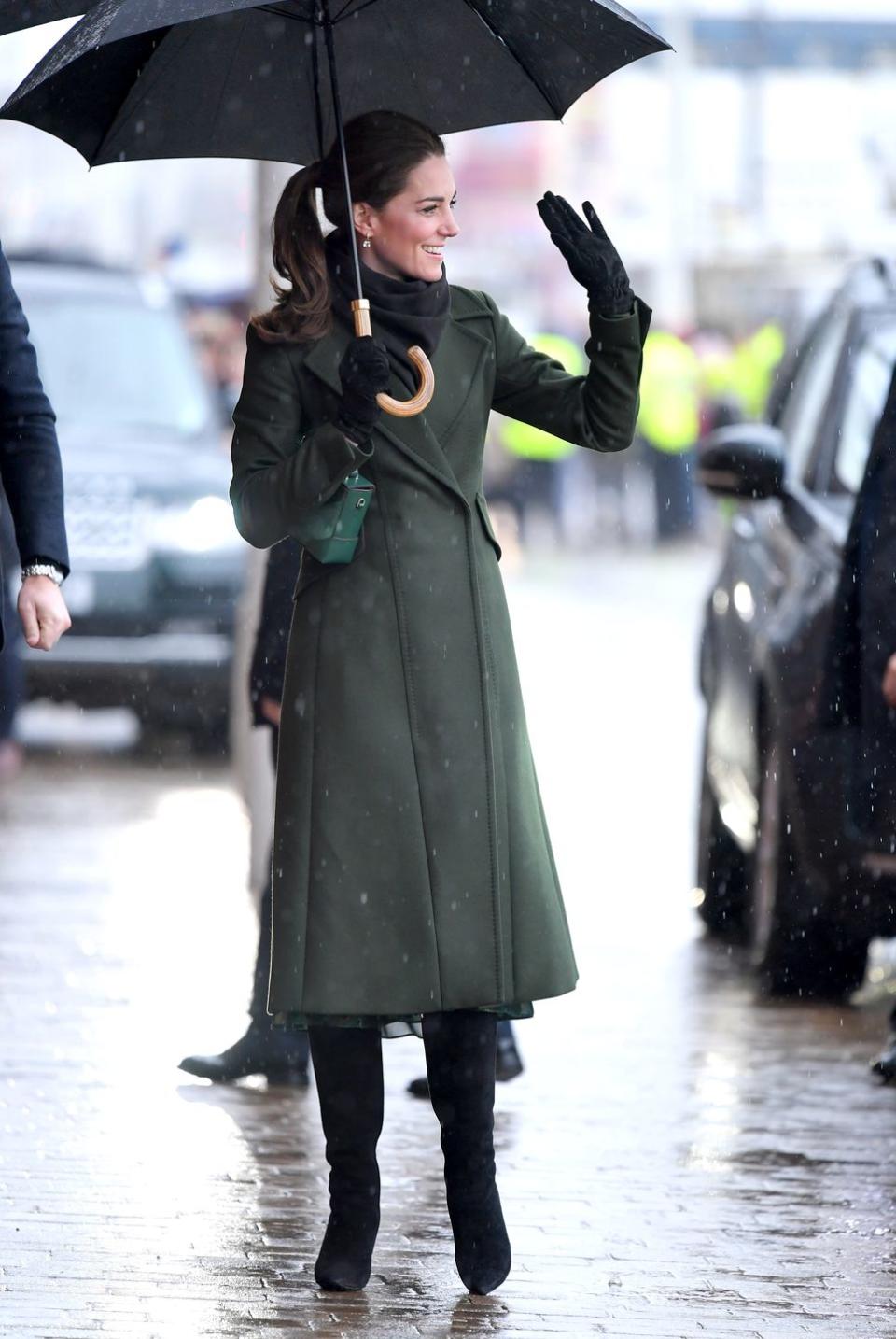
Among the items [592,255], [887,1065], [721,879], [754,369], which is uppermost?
[592,255]

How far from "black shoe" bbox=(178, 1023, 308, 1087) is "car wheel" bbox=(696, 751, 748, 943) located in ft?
8.01

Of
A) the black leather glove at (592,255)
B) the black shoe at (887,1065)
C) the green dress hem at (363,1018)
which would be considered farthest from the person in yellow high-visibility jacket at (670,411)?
the green dress hem at (363,1018)

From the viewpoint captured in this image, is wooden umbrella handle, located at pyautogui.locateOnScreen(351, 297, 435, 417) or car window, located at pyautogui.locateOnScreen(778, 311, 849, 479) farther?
car window, located at pyautogui.locateOnScreen(778, 311, 849, 479)

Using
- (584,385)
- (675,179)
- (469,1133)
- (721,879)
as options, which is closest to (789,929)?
(721,879)

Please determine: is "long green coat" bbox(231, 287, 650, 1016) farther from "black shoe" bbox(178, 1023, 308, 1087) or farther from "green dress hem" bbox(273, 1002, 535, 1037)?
"black shoe" bbox(178, 1023, 308, 1087)

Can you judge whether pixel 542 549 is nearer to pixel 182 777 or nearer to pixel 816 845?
pixel 182 777

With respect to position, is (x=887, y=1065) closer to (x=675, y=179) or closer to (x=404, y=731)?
(x=404, y=731)

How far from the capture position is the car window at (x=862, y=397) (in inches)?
291

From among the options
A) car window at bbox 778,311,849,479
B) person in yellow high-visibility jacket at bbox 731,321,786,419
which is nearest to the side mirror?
car window at bbox 778,311,849,479

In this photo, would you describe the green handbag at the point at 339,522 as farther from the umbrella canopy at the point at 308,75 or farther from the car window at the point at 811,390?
the car window at the point at 811,390

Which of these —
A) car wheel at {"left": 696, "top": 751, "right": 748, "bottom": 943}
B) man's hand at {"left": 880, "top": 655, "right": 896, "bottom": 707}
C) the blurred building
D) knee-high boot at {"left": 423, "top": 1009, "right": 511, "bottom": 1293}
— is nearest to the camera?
knee-high boot at {"left": 423, "top": 1009, "right": 511, "bottom": 1293}

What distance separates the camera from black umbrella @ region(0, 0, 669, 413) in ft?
15.7

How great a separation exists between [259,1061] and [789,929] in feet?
5.53

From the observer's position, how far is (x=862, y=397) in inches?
295
